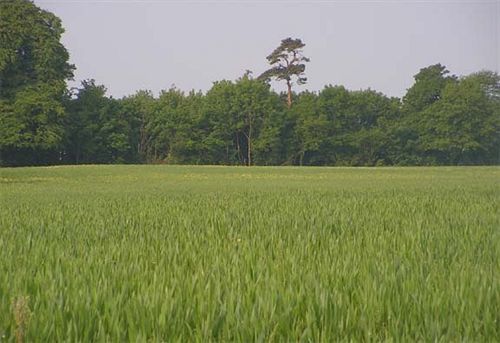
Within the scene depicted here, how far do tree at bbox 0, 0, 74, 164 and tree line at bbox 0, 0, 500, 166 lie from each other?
6.94 metres

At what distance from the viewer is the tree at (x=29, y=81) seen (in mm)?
49688

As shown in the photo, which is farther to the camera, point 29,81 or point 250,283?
point 29,81

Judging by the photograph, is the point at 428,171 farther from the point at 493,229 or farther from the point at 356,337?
the point at 356,337

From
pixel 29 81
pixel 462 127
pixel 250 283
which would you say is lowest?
pixel 250 283

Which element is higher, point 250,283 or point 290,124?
point 290,124

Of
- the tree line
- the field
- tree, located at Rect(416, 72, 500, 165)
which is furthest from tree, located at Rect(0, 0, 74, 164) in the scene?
tree, located at Rect(416, 72, 500, 165)

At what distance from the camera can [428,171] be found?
45000mm

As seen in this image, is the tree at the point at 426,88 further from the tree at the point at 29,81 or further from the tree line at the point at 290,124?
the tree at the point at 29,81

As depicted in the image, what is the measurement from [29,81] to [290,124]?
3480 cm

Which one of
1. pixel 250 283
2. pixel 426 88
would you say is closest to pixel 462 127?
pixel 426 88

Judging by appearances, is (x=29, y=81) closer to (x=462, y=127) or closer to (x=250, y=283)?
(x=462, y=127)

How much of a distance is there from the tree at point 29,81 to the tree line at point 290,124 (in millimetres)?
6942

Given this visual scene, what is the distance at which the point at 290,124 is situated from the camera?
7306 cm

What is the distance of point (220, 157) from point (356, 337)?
68.5m
